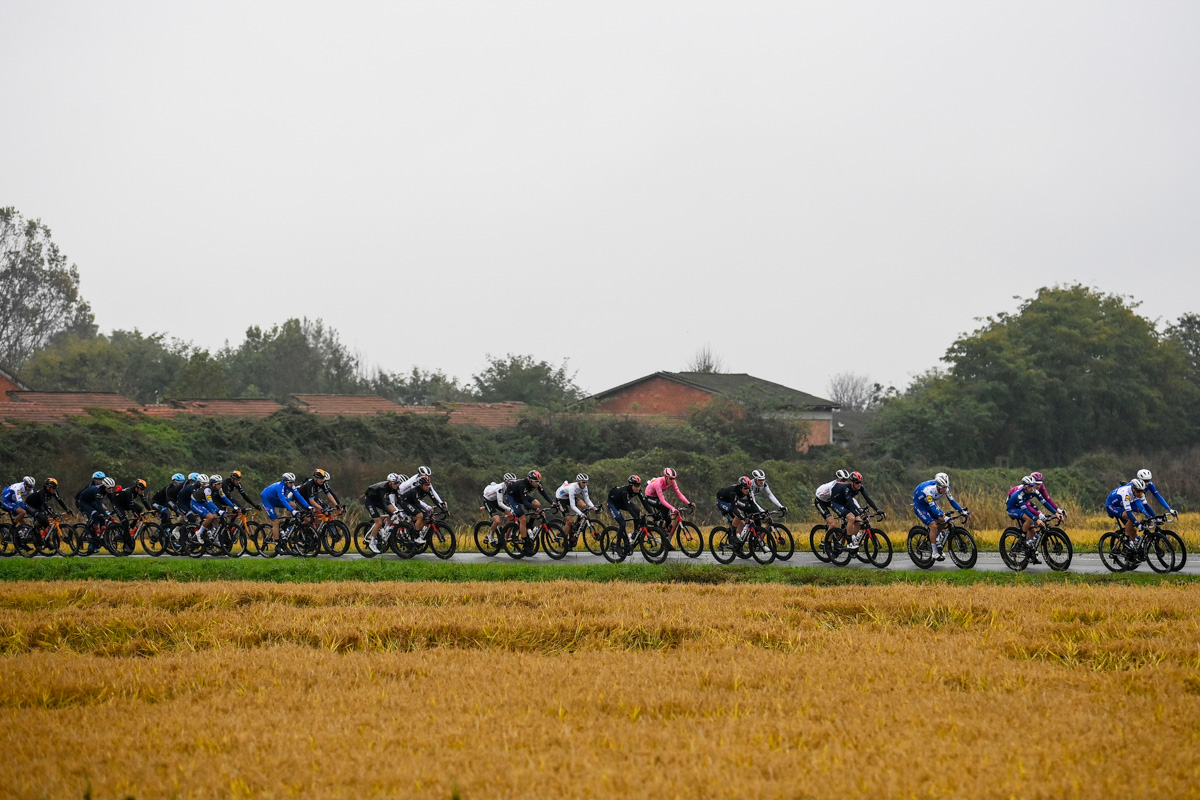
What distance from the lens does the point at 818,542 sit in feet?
69.7

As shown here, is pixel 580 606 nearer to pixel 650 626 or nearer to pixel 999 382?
pixel 650 626

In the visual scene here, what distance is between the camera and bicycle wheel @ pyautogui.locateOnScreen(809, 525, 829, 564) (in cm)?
2091

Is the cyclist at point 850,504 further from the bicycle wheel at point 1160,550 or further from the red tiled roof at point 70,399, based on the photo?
the red tiled roof at point 70,399

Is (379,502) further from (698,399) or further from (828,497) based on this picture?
(698,399)

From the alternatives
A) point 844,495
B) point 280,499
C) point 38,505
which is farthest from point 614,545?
point 38,505

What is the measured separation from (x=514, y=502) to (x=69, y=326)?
229 ft

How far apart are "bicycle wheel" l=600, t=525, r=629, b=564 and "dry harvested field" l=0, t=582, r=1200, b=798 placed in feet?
27.8

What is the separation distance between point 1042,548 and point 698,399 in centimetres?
4264

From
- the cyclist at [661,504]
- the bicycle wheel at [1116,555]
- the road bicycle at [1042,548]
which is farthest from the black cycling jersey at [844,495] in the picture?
the bicycle wheel at [1116,555]

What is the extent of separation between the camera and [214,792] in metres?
6.29

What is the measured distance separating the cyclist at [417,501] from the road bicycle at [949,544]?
9.58m

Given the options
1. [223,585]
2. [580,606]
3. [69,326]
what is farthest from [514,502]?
[69,326]

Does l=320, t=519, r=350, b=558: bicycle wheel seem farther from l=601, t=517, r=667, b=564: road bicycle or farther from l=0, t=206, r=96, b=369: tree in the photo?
l=0, t=206, r=96, b=369: tree

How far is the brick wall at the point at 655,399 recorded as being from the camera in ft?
204
